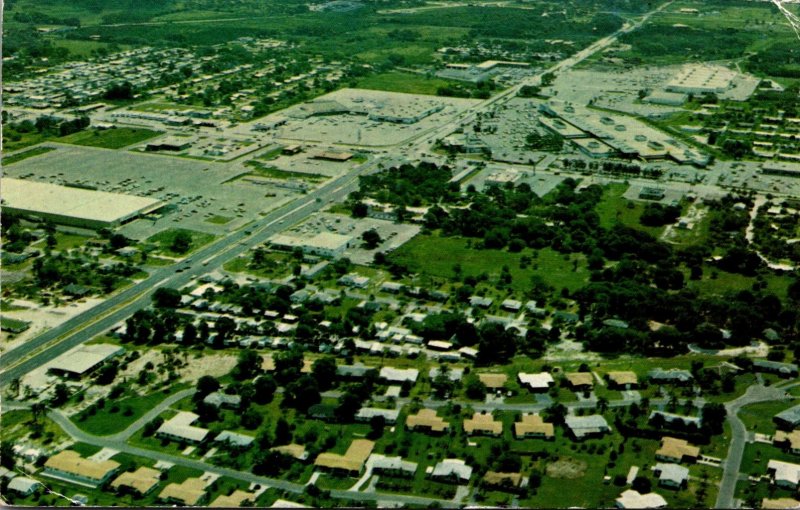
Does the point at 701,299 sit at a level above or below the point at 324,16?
below

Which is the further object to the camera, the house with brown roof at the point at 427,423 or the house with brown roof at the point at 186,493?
the house with brown roof at the point at 427,423

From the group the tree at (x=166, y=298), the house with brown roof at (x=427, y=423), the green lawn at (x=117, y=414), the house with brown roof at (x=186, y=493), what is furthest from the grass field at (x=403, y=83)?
the house with brown roof at (x=186, y=493)

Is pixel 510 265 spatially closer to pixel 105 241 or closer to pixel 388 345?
pixel 388 345

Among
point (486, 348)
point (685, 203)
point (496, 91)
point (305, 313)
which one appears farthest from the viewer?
point (496, 91)

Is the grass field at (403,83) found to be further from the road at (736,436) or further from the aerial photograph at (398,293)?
the road at (736,436)

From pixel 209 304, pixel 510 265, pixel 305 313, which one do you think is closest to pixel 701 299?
pixel 510 265

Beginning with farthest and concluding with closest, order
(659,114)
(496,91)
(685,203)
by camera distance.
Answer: (496,91) → (659,114) → (685,203)
